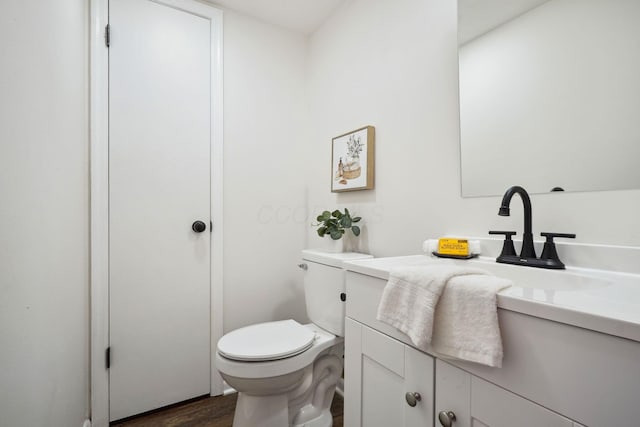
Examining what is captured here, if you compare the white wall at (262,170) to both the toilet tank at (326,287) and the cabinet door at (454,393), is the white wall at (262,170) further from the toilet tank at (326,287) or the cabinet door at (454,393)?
the cabinet door at (454,393)

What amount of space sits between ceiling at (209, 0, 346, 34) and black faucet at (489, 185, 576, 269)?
1.54 m

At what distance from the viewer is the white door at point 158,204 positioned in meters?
1.49

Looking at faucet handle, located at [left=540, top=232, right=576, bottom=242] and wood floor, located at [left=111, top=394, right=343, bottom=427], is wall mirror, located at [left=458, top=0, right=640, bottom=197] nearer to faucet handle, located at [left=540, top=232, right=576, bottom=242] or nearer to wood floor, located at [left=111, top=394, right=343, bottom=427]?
faucet handle, located at [left=540, top=232, right=576, bottom=242]

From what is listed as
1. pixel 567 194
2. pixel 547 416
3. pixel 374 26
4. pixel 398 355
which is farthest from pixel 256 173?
pixel 547 416

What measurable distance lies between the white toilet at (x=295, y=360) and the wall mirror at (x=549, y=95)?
2.42 ft

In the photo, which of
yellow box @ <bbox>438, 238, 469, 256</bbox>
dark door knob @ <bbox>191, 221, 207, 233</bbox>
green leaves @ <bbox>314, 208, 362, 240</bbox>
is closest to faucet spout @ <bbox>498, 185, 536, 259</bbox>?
yellow box @ <bbox>438, 238, 469, 256</bbox>

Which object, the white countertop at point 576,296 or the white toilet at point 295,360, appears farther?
Answer: the white toilet at point 295,360

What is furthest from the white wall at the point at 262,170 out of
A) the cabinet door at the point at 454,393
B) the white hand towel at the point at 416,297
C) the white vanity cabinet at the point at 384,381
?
the cabinet door at the point at 454,393

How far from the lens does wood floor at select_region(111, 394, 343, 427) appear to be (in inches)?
57.7

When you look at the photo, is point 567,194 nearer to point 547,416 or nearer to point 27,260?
point 547,416

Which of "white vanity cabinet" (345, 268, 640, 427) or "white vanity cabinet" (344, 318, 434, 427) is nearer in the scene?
"white vanity cabinet" (345, 268, 640, 427)

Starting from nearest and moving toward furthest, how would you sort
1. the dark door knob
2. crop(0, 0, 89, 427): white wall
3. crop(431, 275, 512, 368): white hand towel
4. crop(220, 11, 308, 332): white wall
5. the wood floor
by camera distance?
1. crop(431, 275, 512, 368): white hand towel
2. crop(0, 0, 89, 427): white wall
3. the wood floor
4. the dark door knob
5. crop(220, 11, 308, 332): white wall

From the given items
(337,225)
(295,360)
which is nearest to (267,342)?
(295,360)

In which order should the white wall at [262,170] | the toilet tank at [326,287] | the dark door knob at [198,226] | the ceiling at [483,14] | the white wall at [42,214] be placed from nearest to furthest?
the white wall at [42,214] < the ceiling at [483,14] < the toilet tank at [326,287] < the dark door knob at [198,226] < the white wall at [262,170]
